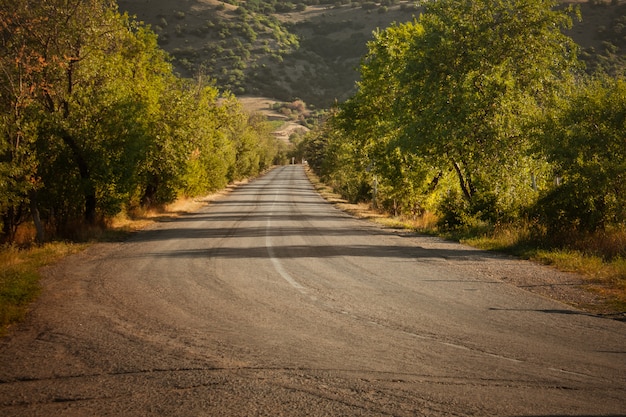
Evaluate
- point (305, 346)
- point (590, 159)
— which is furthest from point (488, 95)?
point (305, 346)

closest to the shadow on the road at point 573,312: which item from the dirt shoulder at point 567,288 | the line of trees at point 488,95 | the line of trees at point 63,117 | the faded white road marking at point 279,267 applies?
the dirt shoulder at point 567,288

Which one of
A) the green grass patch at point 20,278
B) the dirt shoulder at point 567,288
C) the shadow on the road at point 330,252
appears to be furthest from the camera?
the shadow on the road at point 330,252

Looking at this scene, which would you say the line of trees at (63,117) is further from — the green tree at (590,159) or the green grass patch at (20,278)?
the green tree at (590,159)

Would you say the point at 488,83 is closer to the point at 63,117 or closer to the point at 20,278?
the point at 63,117

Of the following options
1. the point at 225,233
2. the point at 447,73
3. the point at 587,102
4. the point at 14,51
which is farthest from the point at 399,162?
the point at 14,51

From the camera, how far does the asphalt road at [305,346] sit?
4.93 metres

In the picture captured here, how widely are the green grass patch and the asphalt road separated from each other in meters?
0.29

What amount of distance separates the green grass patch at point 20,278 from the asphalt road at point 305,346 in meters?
0.29

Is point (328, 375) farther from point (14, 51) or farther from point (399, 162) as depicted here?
point (399, 162)

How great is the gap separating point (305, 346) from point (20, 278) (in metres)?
6.50

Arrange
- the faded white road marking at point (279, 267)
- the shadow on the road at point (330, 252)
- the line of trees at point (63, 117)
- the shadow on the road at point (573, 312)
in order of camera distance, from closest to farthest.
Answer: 1. the shadow on the road at point (573, 312)
2. the faded white road marking at point (279, 267)
3. the shadow on the road at point (330, 252)
4. the line of trees at point (63, 117)

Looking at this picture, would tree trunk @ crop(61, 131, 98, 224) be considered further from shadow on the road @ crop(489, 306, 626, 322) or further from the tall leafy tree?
shadow on the road @ crop(489, 306, 626, 322)

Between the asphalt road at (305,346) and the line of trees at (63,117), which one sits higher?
the line of trees at (63,117)

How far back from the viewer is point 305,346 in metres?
6.55
